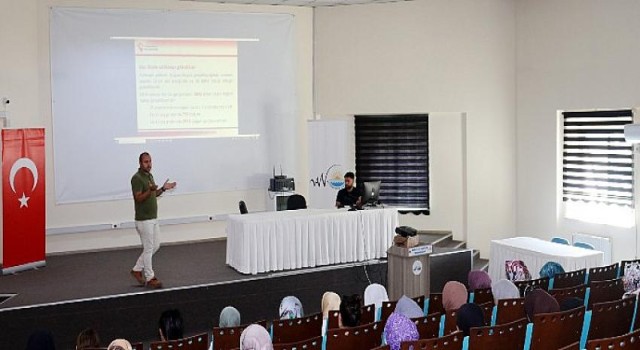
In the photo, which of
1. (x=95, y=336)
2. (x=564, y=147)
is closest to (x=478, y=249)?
(x=564, y=147)

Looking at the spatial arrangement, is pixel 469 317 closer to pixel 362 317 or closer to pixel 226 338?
pixel 362 317

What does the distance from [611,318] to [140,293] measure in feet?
16.2

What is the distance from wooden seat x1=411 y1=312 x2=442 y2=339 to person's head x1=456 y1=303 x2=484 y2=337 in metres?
0.15

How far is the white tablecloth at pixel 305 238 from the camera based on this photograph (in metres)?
8.83

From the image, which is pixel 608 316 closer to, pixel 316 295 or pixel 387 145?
pixel 316 295

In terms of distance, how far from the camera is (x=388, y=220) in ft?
32.2

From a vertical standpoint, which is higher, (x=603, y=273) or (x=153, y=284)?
(x=603, y=273)

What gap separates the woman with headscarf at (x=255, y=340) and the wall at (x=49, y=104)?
21.8ft

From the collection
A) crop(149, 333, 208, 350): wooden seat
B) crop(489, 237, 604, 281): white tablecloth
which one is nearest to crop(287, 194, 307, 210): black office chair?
crop(489, 237, 604, 281): white tablecloth

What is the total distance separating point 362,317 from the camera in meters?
5.73

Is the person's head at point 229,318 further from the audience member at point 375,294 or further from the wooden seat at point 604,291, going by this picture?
the wooden seat at point 604,291

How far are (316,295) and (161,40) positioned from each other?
4506mm

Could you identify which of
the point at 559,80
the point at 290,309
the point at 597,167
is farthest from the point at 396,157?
the point at 290,309

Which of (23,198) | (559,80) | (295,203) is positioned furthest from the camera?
(559,80)
